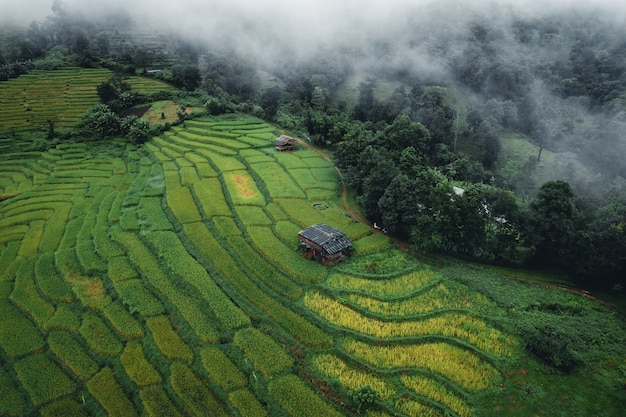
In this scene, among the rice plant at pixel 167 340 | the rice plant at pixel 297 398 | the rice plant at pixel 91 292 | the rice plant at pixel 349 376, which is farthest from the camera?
the rice plant at pixel 91 292

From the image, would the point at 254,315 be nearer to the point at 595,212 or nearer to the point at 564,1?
the point at 595,212

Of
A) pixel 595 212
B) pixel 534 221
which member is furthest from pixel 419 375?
pixel 595 212

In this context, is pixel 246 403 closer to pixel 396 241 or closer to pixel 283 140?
pixel 396 241

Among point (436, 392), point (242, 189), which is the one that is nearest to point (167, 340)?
point (436, 392)

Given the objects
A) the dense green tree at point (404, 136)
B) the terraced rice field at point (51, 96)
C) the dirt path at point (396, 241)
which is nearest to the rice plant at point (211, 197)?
the dirt path at point (396, 241)

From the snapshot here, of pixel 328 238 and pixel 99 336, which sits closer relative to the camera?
pixel 99 336

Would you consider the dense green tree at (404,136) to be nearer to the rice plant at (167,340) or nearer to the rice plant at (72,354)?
the rice plant at (167,340)
